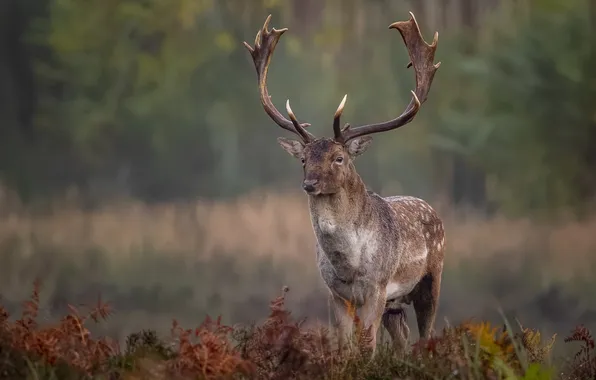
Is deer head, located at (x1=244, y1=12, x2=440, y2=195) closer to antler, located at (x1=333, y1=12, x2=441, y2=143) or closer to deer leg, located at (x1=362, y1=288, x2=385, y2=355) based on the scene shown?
antler, located at (x1=333, y1=12, x2=441, y2=143)

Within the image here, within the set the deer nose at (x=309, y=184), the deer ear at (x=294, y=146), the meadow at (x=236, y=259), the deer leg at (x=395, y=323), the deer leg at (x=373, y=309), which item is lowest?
the meadow at (x=236, y=259)

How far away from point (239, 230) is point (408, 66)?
33.1 ft

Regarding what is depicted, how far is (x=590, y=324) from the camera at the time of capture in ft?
53.4

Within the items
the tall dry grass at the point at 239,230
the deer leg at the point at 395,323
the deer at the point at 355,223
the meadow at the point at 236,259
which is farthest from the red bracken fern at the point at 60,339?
the tall dry grass at the point at 239,230

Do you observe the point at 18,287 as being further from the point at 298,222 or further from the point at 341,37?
the point at 341,37

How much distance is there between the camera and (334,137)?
7.84 m

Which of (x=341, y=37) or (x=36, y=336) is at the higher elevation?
(x=341, y=37)

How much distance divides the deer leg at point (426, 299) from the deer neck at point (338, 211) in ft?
4.25

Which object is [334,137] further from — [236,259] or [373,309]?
[236,259]

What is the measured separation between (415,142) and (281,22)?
3.71 metres

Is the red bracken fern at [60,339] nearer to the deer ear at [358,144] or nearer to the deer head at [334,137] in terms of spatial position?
the deer head at [334,137]

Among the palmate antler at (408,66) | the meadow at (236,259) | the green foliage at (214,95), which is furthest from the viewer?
the green foliage at (214,95)

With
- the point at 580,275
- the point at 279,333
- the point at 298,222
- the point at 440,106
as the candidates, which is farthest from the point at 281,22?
the point at 279,333

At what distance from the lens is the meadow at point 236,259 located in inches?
664
